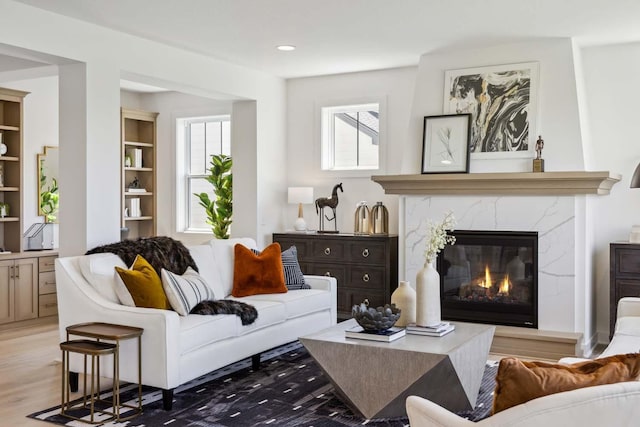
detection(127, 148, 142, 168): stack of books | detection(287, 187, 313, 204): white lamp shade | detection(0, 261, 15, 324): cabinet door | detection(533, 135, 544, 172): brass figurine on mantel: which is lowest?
detection(0, 261, 15, 324): cabinet door

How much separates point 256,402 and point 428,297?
1220 millimetres

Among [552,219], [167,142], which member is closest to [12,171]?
[167,142]

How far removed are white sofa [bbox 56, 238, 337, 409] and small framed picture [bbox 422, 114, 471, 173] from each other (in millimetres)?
1716

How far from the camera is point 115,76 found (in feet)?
17.3

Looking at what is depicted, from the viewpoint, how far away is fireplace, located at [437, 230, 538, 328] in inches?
224

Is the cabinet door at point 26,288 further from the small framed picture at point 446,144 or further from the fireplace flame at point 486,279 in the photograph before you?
the fireplace flame at point 486,279

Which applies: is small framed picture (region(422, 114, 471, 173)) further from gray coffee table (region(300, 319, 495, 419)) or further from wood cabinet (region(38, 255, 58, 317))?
wood cabinet (region(38, 255, 58, 317))

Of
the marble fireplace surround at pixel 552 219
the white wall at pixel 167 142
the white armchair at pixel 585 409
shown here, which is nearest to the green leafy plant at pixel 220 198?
the white wall at pixel 167 142

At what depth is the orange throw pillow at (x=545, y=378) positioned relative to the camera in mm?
1958

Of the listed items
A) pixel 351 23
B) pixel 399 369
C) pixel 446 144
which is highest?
pixel 351 23

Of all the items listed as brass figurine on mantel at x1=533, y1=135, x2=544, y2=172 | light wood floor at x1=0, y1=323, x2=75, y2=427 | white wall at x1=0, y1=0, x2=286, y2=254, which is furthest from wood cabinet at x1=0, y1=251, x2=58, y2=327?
brass figurine on mantel at x1=533, y1=135, x2=544, y2=172

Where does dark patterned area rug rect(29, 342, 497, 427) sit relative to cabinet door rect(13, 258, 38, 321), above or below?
below

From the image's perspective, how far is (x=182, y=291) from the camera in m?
4.42

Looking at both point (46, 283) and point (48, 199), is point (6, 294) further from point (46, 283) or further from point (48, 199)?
point (48, 199)
